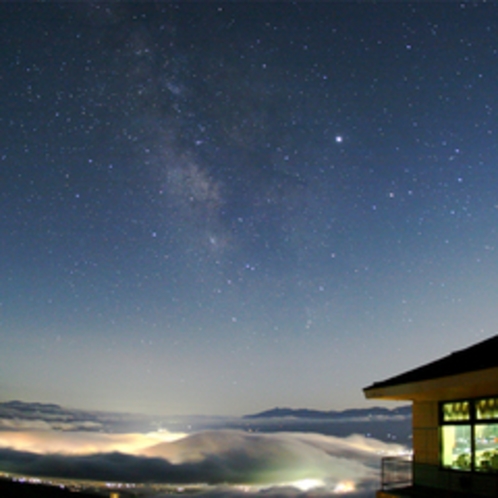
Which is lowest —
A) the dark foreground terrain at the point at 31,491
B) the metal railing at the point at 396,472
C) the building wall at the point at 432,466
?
the metal railing at the point at 396,472

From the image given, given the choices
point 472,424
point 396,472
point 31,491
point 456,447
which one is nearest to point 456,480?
point 456,447

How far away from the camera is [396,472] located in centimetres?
1373

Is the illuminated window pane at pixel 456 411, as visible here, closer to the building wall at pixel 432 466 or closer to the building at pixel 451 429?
the building at pixel 451 429

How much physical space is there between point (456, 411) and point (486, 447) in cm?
109

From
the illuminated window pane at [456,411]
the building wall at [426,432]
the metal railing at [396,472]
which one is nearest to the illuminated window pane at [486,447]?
the illuminated window pane at [456,411]

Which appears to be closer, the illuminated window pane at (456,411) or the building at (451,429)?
the building at (451,429)

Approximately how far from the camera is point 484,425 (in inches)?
459

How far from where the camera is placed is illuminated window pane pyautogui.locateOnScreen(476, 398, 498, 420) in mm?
11414

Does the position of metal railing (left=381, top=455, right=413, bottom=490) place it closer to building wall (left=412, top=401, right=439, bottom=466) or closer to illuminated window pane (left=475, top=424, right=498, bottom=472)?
building wall (left=412, top=401, right=439, bottom=466)

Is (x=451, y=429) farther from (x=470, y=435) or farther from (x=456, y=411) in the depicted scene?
(x=470, y=435)

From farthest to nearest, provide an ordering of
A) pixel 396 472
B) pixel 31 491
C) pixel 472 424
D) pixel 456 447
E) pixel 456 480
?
pixel 396 472
pixel 456 447
pixel 456 480
pixel 472 424
pixel 31 491

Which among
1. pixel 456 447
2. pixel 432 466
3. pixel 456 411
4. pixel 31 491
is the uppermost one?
pixel 456 411

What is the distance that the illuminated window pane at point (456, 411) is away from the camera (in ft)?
40.2

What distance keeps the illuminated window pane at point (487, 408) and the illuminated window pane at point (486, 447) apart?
200mm
